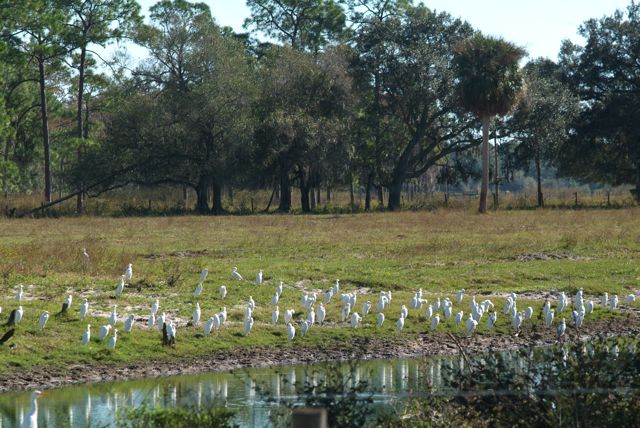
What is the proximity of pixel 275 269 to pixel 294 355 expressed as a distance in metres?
8.78

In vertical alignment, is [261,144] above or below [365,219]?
above

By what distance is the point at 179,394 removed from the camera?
56.2 ft

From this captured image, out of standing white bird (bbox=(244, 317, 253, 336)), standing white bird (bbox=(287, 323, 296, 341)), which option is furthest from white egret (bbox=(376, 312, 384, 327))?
standing white bird (bbox=(244, 317, 253, 336))

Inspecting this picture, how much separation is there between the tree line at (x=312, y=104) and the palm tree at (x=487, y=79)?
3.4 inches

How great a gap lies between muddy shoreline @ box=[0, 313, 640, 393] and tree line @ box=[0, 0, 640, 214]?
38.8 m

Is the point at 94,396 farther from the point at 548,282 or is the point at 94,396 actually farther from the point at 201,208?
the point at 201,208

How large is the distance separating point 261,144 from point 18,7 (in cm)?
1700

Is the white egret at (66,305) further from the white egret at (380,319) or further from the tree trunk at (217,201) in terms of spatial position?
the tree trunk at (217,201)

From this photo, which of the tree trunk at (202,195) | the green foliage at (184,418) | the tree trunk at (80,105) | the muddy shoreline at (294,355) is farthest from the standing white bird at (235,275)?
the tree trunk at (202,195)

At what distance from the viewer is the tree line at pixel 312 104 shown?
65750 mm

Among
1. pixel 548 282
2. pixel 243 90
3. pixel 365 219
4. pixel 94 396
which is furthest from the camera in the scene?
pixel 243 90

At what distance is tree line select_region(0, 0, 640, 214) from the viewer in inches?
2589

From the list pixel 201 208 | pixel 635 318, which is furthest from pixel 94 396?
pixel 201 208

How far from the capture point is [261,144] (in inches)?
2734
